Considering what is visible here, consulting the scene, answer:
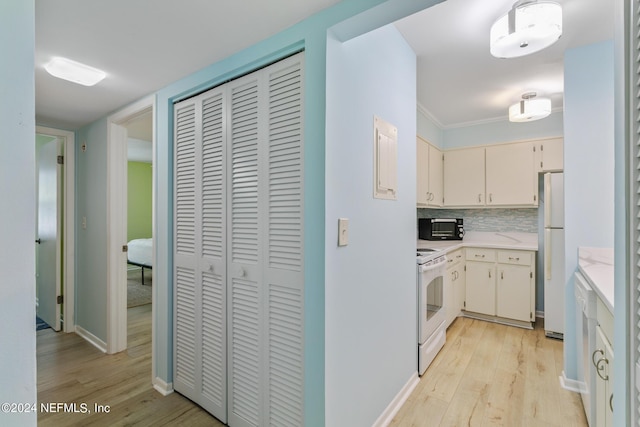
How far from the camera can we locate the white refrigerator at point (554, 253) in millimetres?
3016

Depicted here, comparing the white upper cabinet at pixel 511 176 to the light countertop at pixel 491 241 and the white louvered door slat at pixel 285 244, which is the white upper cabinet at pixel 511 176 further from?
the white louvered door slat at pixel 285 244

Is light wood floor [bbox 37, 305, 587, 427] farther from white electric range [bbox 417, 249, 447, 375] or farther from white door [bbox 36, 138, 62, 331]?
white door [bbox 36, 138, 62, 331]

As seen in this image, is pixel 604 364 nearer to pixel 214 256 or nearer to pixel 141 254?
pixel 214 256

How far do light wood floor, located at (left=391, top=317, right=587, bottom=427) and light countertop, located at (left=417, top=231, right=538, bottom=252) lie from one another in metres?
0.97

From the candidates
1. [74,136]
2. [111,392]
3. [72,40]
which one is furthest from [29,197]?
[74,136]

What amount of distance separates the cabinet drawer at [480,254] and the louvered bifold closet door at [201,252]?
3057 millimetres

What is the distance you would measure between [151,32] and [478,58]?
2298 mm

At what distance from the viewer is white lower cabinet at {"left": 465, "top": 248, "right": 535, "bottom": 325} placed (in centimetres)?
335

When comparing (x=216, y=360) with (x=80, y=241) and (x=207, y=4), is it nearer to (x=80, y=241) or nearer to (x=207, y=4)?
(x=207, y=4)

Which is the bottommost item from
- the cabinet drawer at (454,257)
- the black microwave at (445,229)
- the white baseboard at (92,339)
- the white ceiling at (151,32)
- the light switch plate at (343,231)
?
the white baseboard at (92,339)

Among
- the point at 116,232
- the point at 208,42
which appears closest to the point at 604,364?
the point at 208,42

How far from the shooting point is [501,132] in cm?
384

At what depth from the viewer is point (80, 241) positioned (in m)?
3.21

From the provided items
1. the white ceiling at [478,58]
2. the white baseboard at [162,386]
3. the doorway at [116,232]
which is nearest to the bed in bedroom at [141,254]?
the doorway at [116,232]
